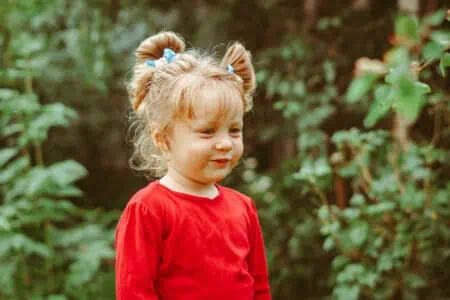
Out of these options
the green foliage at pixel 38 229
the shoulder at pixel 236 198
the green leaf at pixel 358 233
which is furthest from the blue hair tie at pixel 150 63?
the green leaf at pixel 358 233

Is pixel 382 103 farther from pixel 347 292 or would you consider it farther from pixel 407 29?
pixel 347 292

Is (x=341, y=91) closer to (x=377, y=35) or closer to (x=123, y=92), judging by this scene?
(x=377, y=35)

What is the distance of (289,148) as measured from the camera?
4824mm

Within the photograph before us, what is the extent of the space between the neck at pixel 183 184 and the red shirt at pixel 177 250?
0.02 meters

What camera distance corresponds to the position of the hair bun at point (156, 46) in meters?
2.19

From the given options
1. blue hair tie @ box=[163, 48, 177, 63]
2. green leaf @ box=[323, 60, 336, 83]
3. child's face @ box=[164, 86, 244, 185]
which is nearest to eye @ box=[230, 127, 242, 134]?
child's face @ box=[164, 86, 244, 185]

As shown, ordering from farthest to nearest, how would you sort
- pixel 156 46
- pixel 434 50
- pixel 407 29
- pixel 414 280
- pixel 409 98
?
pixel 414 280
pixel 156 46
pixel 434 50
pixel 407 29
pixel 409 98

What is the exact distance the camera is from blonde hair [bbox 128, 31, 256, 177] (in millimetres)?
1936

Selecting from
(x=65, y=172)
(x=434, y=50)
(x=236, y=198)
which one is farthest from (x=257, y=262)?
(x=65, y=172)

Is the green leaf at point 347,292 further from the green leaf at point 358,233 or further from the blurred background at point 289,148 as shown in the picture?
the green leaf at point 358,233

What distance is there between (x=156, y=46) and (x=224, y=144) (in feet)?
1.61

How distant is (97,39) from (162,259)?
9.44 feet

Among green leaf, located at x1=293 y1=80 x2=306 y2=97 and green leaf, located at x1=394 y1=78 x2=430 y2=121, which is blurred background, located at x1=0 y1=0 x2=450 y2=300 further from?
green leaf, located at x1=394 y1=78 x2=430 y2=121

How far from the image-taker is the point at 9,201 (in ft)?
11.6
